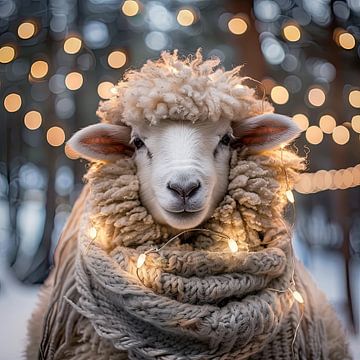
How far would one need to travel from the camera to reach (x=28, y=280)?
1.92 meters

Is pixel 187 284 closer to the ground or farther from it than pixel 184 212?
closer to the ground

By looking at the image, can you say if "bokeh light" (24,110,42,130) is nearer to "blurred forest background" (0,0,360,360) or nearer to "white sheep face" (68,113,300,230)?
"blurred forest background" (0,0,360,360)

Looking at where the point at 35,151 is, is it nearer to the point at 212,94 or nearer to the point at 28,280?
the point at 28,280

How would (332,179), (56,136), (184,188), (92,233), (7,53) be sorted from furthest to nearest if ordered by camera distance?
(332,179), (56,136), (7,53), (92,233), (184,188)

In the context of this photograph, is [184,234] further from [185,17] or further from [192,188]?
[185,17]

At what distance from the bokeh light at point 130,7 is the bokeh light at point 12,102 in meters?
0.41

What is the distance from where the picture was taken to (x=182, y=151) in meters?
0.85

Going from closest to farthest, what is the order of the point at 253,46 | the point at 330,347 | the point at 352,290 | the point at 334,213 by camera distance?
the point at 330,347 < the point at 253,46 < the point at 352,290 < the point at 334,213

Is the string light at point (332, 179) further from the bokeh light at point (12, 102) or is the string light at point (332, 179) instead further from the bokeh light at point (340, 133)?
the bokeh light at point (12, 102)

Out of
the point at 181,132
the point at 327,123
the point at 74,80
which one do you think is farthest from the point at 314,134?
the point at 181,132

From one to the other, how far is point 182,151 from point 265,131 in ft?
0.58

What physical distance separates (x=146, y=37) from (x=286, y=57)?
47 cm

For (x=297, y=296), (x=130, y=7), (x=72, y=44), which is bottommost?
(x=297, y=296)

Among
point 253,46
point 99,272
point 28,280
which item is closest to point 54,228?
point 28,280
